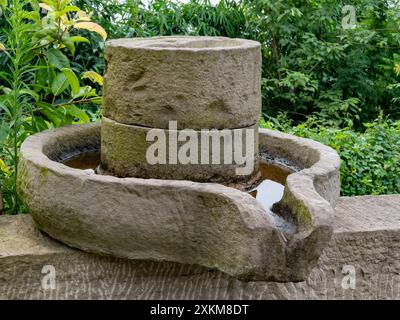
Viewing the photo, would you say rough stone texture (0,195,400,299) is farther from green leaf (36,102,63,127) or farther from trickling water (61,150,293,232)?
green leaf (36,102,63,127)

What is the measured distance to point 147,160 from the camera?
295cm

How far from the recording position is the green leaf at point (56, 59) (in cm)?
342

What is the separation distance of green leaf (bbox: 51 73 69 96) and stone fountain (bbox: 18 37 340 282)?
212 mm

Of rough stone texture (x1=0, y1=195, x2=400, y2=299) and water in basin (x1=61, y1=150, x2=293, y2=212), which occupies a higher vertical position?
water in basin (x1=61, y1=150, x2=293, y2=212)

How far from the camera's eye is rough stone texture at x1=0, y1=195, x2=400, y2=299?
8.97 feet

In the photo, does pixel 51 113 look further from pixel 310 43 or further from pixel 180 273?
pixel 310 43

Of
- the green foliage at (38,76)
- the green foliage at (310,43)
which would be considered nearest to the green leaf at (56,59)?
the green foliage at (38,76)

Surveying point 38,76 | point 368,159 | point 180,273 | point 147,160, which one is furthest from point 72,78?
point 368,159

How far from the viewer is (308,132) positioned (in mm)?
4781

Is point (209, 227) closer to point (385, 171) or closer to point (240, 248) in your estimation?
point (240, 248)

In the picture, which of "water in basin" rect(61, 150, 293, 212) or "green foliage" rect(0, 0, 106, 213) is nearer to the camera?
"water in basin" rect(61, 150, 293, 212)

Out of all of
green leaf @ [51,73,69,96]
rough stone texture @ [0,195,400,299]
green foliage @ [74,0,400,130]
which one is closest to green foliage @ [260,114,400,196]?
rough stone texture @ [0,195,400,299]

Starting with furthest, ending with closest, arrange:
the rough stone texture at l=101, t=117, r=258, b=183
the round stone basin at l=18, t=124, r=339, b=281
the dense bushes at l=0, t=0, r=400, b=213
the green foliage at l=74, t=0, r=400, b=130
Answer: the green foliage at l=74, t=0, r=400, b=130 < the dense bushes at l=0, t=0, r=400, b=213 < the rough stone texture at l=101, t=117, r=258, b=183 < the round stone basin at l=18, t=124, r=339, b=281

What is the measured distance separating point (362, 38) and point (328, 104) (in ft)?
2.59
